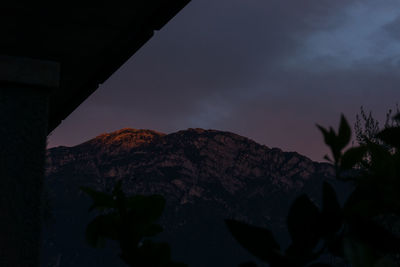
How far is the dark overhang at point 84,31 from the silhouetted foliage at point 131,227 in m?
3.00

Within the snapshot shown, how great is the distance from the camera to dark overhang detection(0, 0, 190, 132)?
12.8 feet

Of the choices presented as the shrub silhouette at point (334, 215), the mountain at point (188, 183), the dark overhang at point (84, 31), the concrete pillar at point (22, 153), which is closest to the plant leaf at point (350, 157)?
the shrub silhouette at point (334, 215)

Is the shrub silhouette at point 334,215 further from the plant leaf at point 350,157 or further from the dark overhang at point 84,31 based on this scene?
the dark overhang at point 84,31

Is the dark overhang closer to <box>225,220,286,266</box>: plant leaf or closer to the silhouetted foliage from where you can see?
the silhouetted foliage

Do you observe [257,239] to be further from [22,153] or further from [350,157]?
[22,153]

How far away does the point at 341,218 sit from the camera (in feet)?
1.93

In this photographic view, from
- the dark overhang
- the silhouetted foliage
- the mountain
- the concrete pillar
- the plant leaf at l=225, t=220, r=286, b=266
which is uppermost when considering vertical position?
the mountain

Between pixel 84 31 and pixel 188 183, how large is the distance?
436ft

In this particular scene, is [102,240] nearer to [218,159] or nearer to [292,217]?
[292,217]

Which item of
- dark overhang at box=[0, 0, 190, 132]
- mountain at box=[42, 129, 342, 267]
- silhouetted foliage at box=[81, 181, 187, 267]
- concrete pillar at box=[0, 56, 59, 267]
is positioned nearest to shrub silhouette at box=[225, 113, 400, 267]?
silhouetted foliage at box=[81, 181, 187, 267]

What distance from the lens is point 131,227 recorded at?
0.83 m

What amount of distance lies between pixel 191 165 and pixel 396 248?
141 m

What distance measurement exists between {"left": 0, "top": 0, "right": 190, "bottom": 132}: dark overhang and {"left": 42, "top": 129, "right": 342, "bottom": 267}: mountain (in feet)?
329

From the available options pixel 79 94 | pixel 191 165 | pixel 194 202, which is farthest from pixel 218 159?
pixel 79 94
